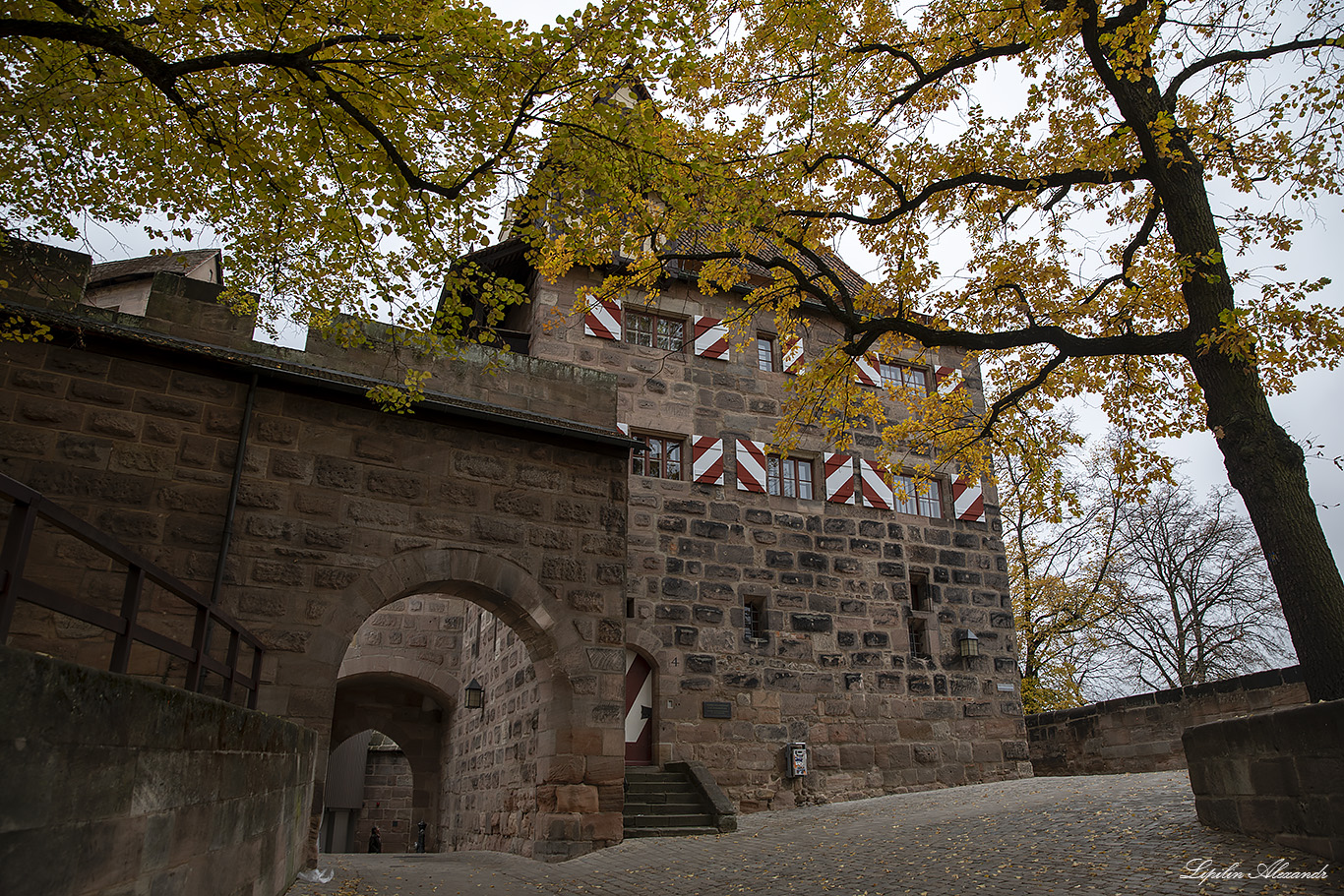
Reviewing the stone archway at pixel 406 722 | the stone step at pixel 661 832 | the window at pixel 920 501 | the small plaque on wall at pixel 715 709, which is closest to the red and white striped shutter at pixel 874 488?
the window at pixel 920 501

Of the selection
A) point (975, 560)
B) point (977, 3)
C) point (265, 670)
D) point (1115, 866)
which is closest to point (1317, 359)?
point (977, 3)

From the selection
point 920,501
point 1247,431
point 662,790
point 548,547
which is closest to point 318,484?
point 548,547

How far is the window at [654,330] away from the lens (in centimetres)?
1229

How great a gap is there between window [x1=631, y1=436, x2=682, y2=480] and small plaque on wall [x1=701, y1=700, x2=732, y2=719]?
2.99 meters

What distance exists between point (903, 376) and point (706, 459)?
435 centimetres

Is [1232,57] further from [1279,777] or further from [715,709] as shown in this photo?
[715,709]

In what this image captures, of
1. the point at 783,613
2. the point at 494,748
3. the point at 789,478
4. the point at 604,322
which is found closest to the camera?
the point at 494,748

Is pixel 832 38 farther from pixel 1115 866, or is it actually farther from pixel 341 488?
pixel 1115 866

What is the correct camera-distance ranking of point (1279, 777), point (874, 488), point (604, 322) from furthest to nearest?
point (874, 488) < point (604, 322) < point (1279, 777)

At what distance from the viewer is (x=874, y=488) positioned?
12898 mm

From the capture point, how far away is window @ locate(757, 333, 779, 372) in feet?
42.6

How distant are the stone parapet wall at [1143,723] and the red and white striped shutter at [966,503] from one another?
3.22m

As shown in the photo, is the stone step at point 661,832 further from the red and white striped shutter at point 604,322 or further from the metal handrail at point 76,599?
the red and white striped shutter at point 604,322

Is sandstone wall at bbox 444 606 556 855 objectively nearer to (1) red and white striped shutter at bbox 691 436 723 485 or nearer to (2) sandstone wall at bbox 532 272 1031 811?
(2) sandstone wall at bbox 532 272 1031 811
